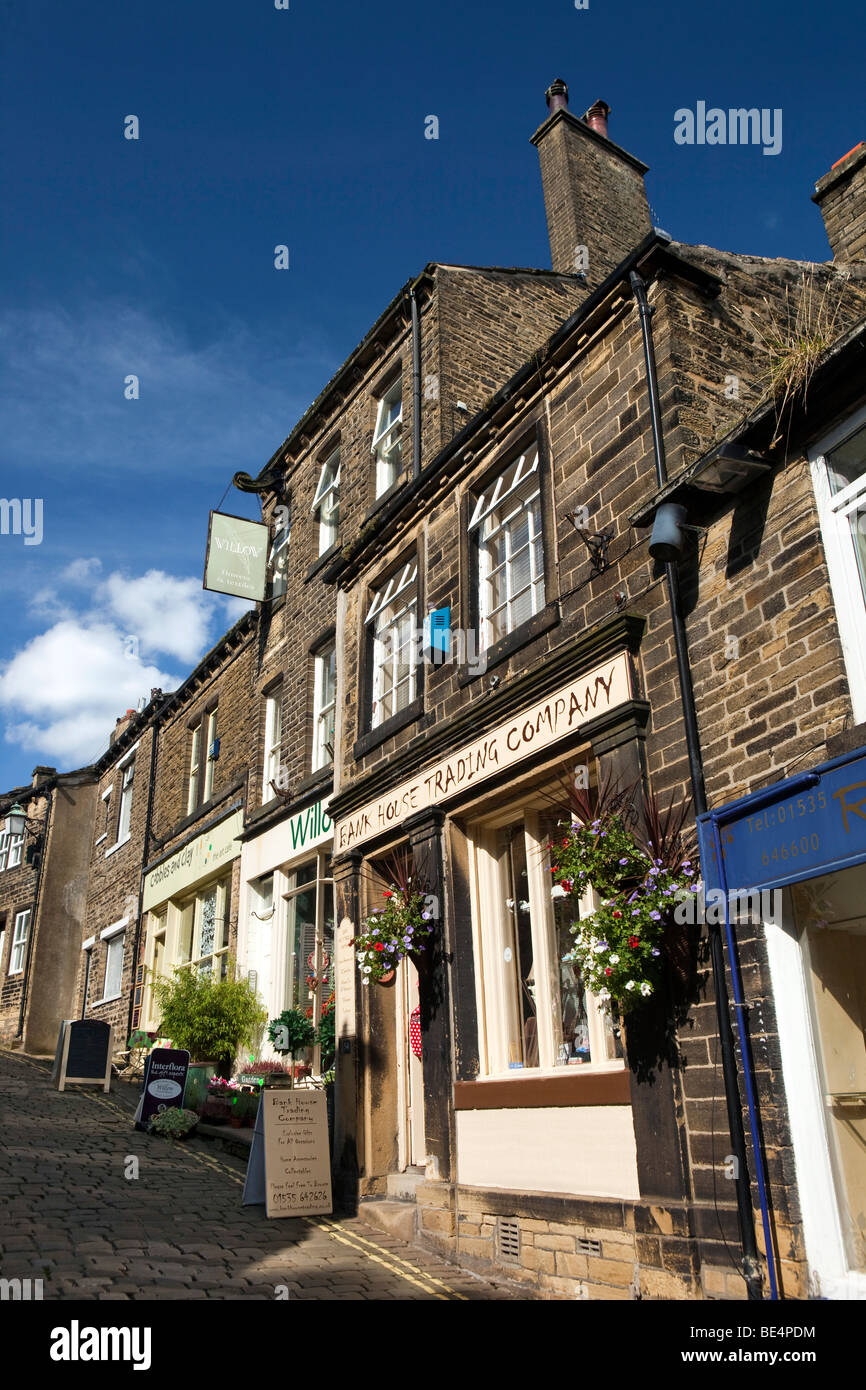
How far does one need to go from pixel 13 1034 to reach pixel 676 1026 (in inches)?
853

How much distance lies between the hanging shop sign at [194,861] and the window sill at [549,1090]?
8509 millimetres

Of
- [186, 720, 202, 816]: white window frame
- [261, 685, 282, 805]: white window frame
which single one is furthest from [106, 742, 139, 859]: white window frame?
[261, 685, 282, 805]: white window frame

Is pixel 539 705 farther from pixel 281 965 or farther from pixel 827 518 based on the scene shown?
pixel 281 965

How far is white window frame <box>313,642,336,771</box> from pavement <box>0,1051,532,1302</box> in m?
4.97

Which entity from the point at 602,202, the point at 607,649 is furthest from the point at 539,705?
the point at 602,202

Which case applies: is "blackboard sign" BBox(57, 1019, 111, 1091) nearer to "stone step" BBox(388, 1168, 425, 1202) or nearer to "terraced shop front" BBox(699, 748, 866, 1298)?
"stone step" BBox(388, 1168, 425, 1202)

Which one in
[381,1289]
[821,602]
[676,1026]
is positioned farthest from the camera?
[381,1289]

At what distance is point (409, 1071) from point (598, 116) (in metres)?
14.9

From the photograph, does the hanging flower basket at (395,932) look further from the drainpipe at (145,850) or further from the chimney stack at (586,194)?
the drainpipe at (145,850)

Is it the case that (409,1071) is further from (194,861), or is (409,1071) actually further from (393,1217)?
(194,861)

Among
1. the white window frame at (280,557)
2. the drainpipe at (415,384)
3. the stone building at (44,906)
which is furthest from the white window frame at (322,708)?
the stone building at (44,906)

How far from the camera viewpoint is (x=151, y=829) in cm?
2052

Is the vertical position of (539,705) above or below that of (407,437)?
below

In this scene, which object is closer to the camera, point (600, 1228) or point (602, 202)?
point (600, 1228)
